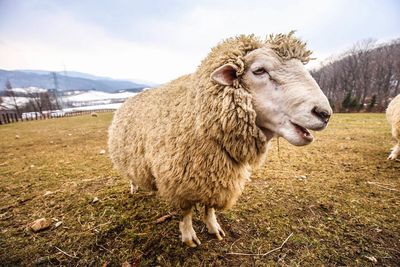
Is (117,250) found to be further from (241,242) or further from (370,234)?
(370,234)

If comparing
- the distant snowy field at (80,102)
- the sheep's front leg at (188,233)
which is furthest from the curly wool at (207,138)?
the distant snowy field at (80,102)

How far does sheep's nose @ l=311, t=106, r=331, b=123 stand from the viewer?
1.71m

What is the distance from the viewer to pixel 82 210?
3488 millimetres

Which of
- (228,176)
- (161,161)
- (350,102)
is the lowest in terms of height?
(350,102)

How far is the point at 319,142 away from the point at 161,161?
739 centimetres

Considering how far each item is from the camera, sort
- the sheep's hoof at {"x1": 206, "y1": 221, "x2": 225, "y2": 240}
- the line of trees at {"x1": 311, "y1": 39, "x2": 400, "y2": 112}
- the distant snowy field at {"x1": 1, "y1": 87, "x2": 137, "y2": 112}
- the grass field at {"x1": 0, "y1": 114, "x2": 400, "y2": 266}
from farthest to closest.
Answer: the distant snowy field at {"x1": 1, "y1": 87, "x2": 137, "y2": 112}
the line of trees at {"x1": 311, "y1": 39, "x2": 400, "y2": 112}
the sheep's hoof at {"x1": 206, "y1": 221, "x2": 225, "y2": 240}
the grass field at {"x1": 0, "y1": 114, "x2": 400, "y2": 266}

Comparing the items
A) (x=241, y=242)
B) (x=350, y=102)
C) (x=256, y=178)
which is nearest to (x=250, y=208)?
(x=241, y=242)

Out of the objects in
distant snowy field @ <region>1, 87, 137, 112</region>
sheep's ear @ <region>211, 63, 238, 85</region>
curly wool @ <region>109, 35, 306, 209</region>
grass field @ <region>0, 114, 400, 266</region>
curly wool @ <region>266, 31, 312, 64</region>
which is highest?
curly wool @ <region>266, 31, 312, 64</region>

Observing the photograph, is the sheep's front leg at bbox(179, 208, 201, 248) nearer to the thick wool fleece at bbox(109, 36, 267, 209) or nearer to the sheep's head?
the thick wool fleece at bbox(109, 36, 267, 209)

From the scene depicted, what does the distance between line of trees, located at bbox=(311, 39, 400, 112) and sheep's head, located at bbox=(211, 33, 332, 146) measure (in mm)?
46829

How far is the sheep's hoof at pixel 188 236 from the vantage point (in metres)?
2.65

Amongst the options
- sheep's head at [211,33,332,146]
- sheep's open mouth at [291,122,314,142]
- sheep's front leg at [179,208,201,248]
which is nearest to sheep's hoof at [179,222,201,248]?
sheep's front leg at [179,208,201,248]

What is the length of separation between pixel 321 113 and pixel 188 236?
2.12 metres

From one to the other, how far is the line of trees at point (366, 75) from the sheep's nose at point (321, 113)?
1852 inches
